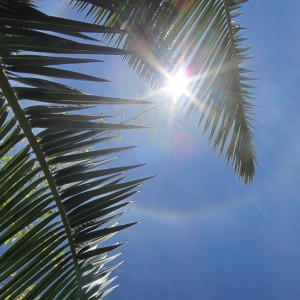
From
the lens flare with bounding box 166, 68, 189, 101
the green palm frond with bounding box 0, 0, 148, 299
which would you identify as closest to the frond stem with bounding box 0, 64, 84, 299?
the green palm frond with bounding box 0, 0, 148, 299

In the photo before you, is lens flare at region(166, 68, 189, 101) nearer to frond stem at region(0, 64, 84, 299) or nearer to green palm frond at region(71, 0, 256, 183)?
green palm frond at region(71, 0, 256, 183)

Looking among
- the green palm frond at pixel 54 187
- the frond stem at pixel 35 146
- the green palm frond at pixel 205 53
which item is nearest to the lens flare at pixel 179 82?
the green palm frond at pixel 205 53

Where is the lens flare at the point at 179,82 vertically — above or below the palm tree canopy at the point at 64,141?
above

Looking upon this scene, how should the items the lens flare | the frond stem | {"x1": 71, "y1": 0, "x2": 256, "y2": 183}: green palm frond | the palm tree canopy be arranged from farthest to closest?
the lens flare, {"x1": 71, "y1": 0, "x2": 256, "y2": 183}: green palm frond, the frond stem, the palm tree canopy

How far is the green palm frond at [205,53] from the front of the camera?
7.06 ft

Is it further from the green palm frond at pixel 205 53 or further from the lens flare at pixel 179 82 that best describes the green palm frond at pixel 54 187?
the lens flare at pixel 179 82

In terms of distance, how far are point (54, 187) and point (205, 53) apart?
1.23m

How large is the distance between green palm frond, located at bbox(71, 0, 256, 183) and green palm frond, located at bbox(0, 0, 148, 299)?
478mm

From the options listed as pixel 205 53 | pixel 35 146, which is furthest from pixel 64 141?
pixel 205 53

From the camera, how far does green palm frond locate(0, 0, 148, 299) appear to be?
150 centimetres

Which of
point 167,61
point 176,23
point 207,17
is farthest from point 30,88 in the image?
point 167,61

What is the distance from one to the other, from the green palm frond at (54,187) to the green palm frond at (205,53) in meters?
0.48

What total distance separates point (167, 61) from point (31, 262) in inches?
64.0

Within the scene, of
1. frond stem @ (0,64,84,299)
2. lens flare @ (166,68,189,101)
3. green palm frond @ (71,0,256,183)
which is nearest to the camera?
frond stem @ (0,64,84,299)
